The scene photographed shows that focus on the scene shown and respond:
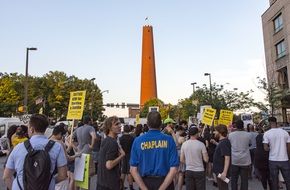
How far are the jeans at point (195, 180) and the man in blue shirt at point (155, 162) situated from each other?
2878mm

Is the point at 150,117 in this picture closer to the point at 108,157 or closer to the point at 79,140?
the point at 108,157

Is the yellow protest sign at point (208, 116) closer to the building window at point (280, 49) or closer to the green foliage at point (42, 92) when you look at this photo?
the building window at point (280, 49)

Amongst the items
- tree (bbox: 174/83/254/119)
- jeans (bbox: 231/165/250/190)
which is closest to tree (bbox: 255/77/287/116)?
tree (bbox: 174/83/254/119)

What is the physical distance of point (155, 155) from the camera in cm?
467

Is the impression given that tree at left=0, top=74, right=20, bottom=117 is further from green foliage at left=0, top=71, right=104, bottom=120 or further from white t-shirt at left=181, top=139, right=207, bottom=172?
white t-shirt at left=181, top=139, right=207, bottom=172

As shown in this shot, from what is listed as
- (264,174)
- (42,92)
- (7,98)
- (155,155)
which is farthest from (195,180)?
(42,92)

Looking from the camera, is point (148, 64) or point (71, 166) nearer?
point (71, 166)

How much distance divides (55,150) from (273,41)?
147 feet

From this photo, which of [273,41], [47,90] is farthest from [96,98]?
[273,41]

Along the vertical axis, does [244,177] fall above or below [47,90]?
below

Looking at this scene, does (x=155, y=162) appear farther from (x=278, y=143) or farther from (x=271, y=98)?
(x=271, y=98)

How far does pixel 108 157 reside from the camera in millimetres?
5824

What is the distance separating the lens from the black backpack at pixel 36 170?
4.04m

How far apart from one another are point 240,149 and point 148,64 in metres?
97.8
